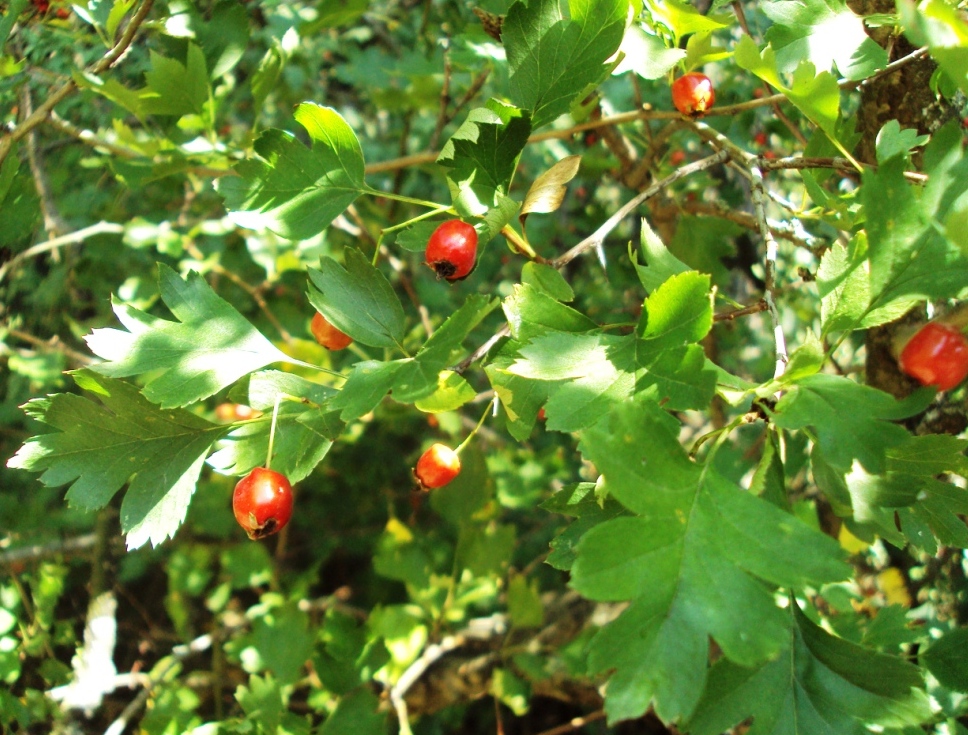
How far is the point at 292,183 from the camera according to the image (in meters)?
1.08

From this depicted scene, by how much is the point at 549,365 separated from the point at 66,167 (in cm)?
187

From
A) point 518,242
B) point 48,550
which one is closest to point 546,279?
point 518,242

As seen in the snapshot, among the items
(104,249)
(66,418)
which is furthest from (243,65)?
(66,418)

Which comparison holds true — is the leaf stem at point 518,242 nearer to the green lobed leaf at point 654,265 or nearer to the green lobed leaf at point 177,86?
the green lobed leaf at point 654,265

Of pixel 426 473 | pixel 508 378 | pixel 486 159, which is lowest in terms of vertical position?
pixel 426 473

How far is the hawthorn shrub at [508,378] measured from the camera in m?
0.75

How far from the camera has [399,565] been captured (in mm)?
1904

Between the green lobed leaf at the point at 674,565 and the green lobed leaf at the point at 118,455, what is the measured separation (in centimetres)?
60

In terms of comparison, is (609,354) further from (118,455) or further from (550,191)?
(118,455)

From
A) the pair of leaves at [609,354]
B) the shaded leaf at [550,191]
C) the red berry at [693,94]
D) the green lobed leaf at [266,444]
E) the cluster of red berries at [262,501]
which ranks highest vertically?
the red berry at [693,94]

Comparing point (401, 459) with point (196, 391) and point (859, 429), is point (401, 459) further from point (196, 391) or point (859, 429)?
point (859, 429)

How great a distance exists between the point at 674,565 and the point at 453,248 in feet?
1.56

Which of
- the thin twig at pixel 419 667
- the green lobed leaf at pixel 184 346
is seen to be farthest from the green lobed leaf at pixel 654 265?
the thin twig at pixel 419 667

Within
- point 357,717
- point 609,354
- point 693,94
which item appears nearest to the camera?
point 609,354
